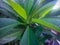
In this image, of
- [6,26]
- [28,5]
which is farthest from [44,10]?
[6,26]

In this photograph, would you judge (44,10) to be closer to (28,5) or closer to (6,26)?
(28,5)

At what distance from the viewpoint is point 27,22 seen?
646 millimetres

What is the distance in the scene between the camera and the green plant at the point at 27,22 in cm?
58

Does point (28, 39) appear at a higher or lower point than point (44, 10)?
lower

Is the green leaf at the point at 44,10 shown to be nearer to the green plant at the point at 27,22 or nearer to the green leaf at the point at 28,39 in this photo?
the green plant at the point at 27,22

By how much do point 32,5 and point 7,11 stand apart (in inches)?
4.4

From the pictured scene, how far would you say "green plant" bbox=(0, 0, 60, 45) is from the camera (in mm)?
583

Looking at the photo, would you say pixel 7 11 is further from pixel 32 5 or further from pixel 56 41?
pixel 56 41

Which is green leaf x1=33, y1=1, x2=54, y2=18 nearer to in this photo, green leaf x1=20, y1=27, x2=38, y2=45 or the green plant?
the green plant

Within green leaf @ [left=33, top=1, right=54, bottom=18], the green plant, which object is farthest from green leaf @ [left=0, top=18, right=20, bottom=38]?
green leaf @ [left=33, top=1, right=54, bottom=18]

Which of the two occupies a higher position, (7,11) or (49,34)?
(7,11)

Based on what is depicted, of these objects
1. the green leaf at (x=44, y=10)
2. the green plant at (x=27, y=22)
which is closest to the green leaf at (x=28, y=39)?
the green plant at (x=27, y=22)

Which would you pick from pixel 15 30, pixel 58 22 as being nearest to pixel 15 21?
pixel 15 30

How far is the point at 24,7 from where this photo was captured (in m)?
0.64
